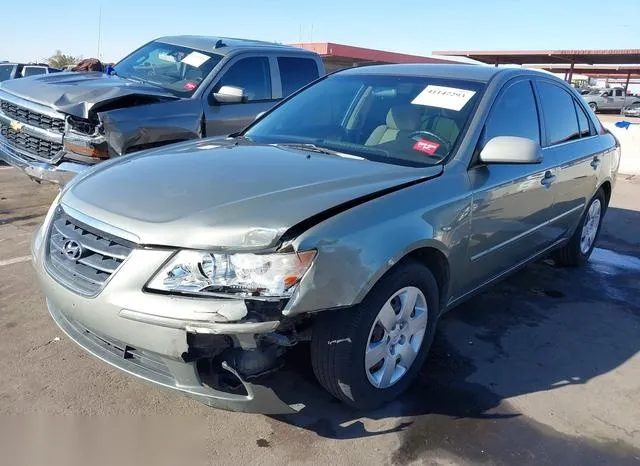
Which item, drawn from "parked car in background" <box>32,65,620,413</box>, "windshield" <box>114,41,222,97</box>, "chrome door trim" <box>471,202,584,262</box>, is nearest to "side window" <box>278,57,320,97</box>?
"windshield" <box>114,41,222,97</box>

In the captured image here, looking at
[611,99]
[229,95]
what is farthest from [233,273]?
[611,99]

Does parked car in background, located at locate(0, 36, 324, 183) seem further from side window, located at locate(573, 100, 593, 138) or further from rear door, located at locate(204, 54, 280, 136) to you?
side window, located at locate(573, 100, 593, 138)

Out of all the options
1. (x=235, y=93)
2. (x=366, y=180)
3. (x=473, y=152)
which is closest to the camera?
(x=366, y=180)

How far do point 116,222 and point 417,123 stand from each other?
190 cm

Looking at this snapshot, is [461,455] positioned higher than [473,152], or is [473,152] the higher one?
[473,152]

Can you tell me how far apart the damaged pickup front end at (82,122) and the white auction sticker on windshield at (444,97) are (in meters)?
2.89

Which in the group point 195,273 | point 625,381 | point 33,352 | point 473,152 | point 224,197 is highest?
point 473,152

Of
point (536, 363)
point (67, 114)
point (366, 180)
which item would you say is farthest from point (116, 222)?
point (67, 114)

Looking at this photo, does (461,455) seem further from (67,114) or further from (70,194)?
(67,114)

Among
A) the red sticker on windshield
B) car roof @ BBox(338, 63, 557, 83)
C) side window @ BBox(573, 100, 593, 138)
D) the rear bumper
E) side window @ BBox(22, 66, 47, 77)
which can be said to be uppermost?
car roof @ BBox(338, 63, 557, 83)

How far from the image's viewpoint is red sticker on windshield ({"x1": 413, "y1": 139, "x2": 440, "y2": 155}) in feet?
11.0

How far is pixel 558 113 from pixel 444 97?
4.61 ft

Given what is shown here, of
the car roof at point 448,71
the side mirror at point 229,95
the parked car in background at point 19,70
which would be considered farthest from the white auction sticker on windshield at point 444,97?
the parked car in background at point 19,70

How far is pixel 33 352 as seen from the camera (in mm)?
3389
